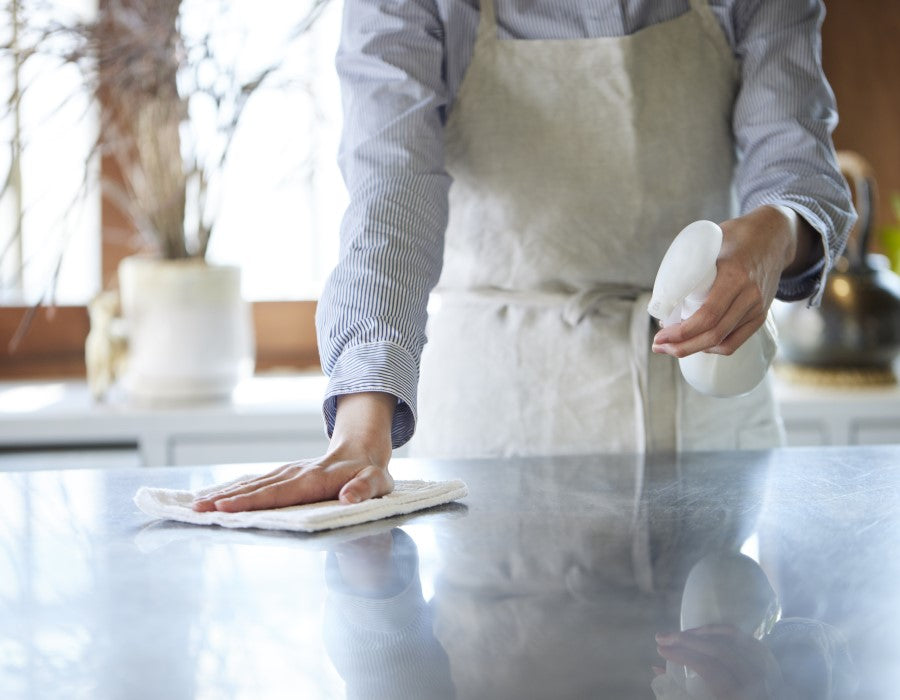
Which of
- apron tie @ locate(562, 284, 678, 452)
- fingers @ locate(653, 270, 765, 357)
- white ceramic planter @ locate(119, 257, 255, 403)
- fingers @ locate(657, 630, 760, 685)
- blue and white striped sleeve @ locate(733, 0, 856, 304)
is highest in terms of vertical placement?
blue and white striped sleeve @ locate(733, 0, 856, 304)

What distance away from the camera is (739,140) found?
3.60 ft

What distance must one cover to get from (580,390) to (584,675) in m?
0.68

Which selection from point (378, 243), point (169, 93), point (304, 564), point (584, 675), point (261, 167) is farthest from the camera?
point (261, 167)

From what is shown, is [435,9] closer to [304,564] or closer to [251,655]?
[304,564]

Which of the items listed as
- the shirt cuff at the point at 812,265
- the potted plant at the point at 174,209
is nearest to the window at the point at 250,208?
the potted plant at the point at 174,209

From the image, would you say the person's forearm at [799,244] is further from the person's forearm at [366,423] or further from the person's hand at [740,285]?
the person's forearm at [366,423]

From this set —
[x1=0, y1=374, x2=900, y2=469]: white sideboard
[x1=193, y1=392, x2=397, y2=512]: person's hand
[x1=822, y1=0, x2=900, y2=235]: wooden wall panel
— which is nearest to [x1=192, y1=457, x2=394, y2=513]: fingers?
[x1=193, y1=392, x2=397, y2=512]: person's hand

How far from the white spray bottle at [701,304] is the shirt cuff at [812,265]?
0.12 m

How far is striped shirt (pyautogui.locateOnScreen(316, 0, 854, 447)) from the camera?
84cm

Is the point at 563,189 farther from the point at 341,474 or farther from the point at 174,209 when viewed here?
the point at 174,209

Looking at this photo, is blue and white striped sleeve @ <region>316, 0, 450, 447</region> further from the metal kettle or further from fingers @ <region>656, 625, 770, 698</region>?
the metal kettle

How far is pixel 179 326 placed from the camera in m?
1.78

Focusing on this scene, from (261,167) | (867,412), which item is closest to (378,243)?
(867,412)

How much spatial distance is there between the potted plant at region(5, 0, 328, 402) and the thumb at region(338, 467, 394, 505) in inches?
44.3
